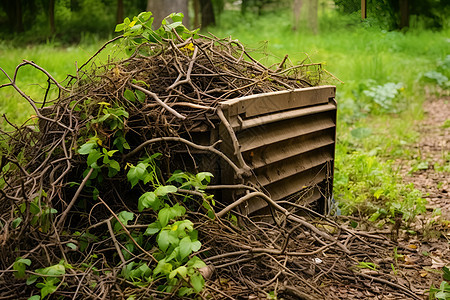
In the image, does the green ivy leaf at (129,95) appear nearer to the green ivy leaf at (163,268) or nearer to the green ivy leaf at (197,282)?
the green ivy leaf at (163,268)

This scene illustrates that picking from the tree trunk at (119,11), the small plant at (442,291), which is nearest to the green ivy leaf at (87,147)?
the small plant at (442,291)

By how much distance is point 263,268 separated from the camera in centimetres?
295

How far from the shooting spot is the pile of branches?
103 inches

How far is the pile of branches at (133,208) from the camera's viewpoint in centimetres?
262

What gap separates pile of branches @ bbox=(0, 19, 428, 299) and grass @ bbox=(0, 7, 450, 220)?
0.52m

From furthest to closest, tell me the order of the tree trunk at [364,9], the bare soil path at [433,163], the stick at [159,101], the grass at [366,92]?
the bare soil path at [433,163] → the grass at [366,92] → the tree trunk at [364,9] → the stick at [159,101]

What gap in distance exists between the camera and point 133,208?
3.08 metres

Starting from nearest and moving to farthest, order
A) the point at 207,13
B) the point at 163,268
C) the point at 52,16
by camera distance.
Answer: the point at 163,268
the point at 52,16
the point at 207,13

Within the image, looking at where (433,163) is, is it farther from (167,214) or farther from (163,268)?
(163,268)

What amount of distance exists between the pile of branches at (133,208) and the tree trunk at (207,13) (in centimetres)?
1434

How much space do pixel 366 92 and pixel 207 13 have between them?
33.1ft

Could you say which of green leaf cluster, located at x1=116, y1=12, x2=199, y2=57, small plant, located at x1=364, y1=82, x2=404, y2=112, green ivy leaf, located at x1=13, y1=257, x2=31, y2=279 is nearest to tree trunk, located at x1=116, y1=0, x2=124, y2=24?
small plant, located at x1=364, y1=82, x2=404, y2=112

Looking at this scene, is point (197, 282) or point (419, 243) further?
point (419, 243)

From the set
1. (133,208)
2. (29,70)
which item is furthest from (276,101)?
(29,70)
